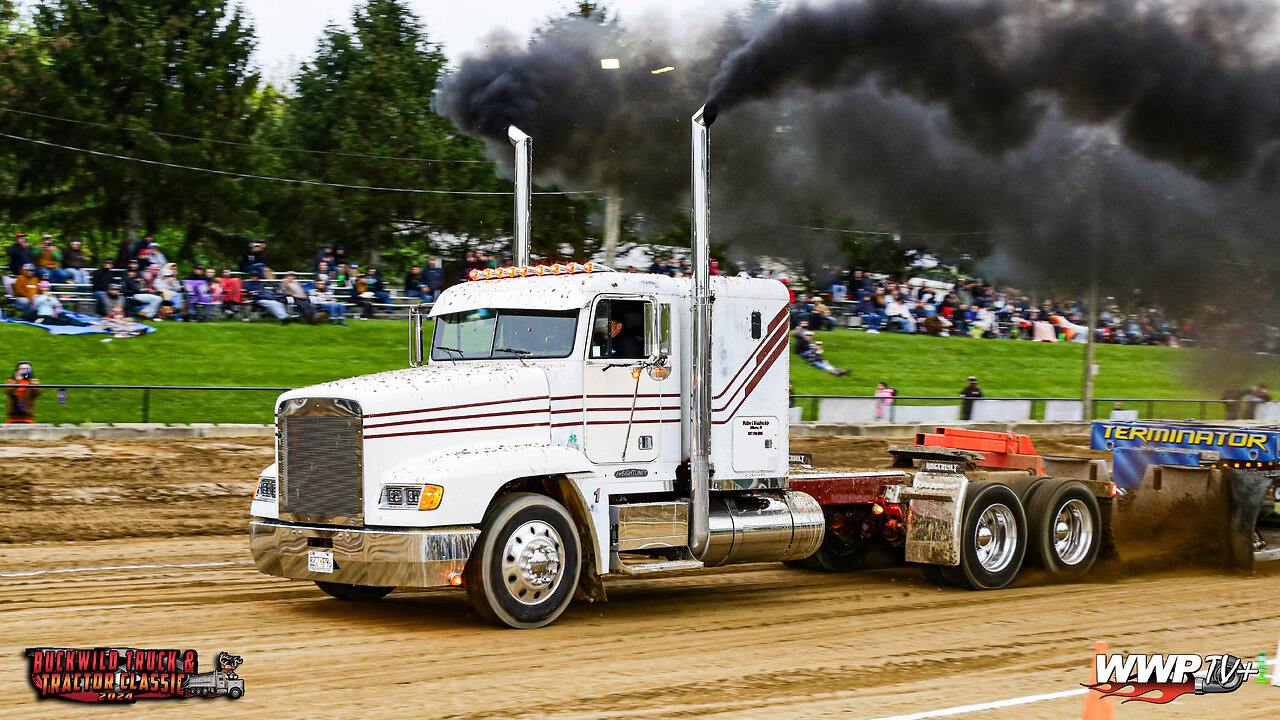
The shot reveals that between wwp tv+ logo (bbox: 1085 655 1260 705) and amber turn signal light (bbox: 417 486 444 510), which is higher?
amber turn signal light (bbox: 417 486 444 510)

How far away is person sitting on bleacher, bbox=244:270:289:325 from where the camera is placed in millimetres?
28969

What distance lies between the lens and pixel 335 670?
8.38m

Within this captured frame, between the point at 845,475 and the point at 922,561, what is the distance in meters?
1.10

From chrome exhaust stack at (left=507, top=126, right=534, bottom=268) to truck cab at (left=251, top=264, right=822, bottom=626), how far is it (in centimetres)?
96

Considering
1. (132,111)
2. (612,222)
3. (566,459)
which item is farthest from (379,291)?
(566,459)

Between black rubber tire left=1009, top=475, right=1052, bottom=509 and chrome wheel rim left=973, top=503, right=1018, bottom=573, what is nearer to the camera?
chrome wheel rim left=973, top=503, right=1018, bottom=573

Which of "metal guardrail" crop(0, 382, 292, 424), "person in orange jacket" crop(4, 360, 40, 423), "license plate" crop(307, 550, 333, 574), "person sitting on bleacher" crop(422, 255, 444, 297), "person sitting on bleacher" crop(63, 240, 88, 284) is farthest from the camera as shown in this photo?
"person sitting on bleacher" crop(422, 255, 444, 297)

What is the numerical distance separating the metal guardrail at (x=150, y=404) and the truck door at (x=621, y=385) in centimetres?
1287

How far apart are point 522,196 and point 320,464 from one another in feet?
12.7

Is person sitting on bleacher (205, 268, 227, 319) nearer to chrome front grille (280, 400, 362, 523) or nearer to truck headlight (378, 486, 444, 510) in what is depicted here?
chrome front grille (280, 400, 362, 523)

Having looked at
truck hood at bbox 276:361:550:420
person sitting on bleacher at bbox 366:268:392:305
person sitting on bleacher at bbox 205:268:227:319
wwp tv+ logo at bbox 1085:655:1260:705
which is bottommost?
wwp tv+ logo at bbox 1085:655:1260:705

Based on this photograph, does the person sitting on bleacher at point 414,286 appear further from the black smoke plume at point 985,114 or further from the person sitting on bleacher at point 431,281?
the black smoke plume at point 985,114

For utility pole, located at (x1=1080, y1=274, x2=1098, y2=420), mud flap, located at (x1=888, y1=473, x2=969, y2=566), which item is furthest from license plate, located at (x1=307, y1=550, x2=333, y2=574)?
utility pole, located at (x1=1080, y1=274, x2=1098, y2=420)

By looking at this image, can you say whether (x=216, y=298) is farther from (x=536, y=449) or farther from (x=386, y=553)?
(x=386, y=553)
